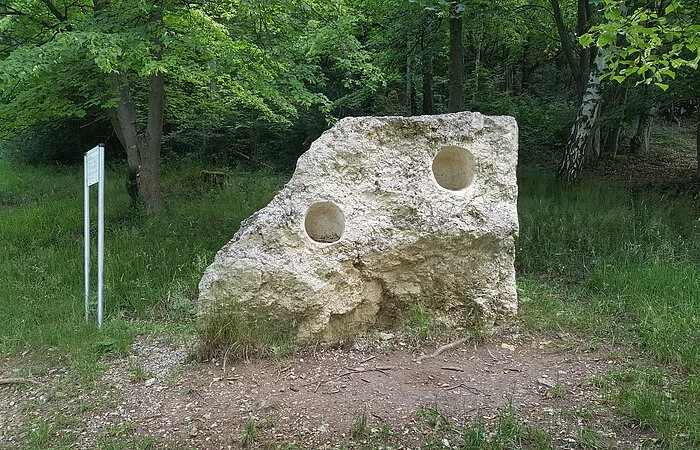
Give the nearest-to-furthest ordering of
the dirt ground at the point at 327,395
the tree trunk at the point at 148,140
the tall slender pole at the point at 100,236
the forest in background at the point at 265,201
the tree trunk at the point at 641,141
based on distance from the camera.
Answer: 1. the dirt ground at the point at 327,395
2. the forest in background at the point at 265,201
3. the tall slender pole at the point at 100,236
4. the tree trunk at the point at 148,140
5. the tree trunk at the point at 641,141

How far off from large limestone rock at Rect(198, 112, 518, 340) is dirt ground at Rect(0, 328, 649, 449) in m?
0.39

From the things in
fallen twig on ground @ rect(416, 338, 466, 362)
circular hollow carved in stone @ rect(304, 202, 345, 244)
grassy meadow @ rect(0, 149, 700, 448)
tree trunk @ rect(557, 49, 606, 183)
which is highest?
tree trunk @ rect(557, 49, 606, 183)

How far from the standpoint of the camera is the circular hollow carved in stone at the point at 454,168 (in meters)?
4.95

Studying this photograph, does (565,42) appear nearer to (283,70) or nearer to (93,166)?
(283,70)

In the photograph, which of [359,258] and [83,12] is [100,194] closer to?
[359,258]

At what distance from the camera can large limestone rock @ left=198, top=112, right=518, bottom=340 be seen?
169 inches

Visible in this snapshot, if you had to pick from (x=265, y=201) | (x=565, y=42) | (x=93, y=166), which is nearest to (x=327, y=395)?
(x=93, y=166)

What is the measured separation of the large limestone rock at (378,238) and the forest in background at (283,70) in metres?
1.47

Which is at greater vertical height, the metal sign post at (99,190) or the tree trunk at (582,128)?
the tree trunk at (582,128)

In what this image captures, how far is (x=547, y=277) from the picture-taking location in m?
6.21

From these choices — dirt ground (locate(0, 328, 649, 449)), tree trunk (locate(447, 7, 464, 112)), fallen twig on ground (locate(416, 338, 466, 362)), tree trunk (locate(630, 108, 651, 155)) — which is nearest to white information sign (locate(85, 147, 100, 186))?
dirt ground (locate(0, 328, 649, 449))

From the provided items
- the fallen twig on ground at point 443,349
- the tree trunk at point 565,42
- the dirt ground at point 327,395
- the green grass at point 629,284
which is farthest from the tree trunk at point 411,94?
the dirt ground at point 327,395

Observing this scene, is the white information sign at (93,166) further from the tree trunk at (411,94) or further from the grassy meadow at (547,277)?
the tree trunk at (411,94)

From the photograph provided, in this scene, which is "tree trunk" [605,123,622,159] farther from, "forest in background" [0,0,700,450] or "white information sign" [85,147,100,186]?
"white information sign" [85,147,100,186]
